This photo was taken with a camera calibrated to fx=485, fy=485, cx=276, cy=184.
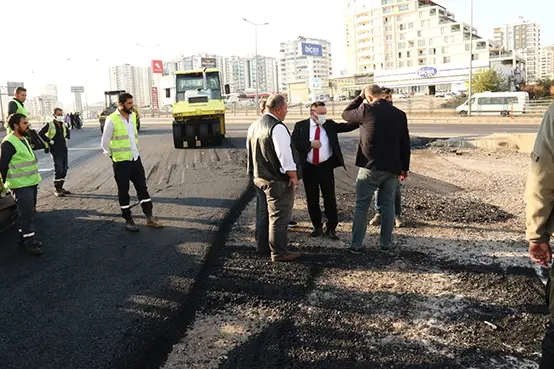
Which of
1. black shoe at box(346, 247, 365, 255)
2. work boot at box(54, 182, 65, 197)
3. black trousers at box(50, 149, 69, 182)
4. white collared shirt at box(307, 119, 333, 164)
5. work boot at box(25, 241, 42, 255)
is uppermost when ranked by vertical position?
white collared shirt at box(307, 119, 333, 164)

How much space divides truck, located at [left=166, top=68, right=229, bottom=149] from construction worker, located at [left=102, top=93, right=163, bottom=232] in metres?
10.3

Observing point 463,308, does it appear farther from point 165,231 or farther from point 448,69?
point 448,69

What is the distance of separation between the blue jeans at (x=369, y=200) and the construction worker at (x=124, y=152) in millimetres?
2922

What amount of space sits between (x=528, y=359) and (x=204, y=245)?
385 centimetres

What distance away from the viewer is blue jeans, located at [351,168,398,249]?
5699 millimetres

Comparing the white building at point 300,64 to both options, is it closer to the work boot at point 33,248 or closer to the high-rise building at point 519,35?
the high-rise building at point 519,35

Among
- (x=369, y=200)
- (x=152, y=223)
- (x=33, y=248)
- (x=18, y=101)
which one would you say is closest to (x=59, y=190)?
(x=18, y=101)

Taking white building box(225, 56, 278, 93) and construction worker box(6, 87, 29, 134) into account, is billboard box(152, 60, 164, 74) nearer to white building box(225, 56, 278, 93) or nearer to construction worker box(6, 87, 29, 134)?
construction worker box(6, 87, 29, 134)

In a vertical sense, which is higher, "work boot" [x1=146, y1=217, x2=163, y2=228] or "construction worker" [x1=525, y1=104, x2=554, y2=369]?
"construction worker" [x1=525, y1=104, x2=554, y2=369]

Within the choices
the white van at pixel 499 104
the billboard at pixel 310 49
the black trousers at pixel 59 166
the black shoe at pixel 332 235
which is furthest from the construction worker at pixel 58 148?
the billboard at pixel 310 49

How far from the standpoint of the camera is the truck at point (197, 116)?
56.2ft

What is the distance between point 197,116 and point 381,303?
13759mm

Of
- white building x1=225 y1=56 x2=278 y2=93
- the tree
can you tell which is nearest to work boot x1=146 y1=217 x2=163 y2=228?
the tree

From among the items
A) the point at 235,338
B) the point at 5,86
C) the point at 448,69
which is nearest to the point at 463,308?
the point at 235,338
